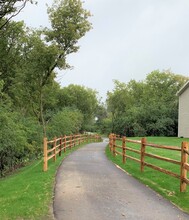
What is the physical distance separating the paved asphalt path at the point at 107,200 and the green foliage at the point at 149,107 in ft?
110

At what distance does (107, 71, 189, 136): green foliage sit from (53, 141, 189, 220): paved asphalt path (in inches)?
1317

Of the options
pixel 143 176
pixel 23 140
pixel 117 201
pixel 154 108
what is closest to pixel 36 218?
pixel 117 201

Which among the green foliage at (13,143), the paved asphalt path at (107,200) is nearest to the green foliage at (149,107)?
the green foliage at (13,143)

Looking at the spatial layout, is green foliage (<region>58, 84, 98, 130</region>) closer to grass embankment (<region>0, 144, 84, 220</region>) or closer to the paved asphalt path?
the paved asphalt path

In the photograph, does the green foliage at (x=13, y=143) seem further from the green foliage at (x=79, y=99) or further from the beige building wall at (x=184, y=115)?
the green foliage at (x=79, y=99)

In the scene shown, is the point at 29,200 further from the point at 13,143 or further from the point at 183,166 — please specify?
the point at 13,143

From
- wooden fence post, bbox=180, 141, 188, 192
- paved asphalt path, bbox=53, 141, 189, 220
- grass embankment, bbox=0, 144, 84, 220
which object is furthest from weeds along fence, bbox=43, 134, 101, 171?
wooden fence post, bbox=180, 141, 188, 192

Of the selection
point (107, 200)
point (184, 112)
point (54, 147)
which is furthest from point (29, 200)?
point (184, 112)

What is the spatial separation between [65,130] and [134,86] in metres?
49.7

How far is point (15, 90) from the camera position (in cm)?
2595

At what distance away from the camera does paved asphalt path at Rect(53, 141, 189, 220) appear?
20.5 feet

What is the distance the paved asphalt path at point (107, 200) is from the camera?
625 centimetres

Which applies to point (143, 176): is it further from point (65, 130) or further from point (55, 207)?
point (65, 130)

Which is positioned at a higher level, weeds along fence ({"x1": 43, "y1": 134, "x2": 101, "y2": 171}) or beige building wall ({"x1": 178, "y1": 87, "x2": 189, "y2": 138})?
beige building wall ({"x1": 178, "y1": 87, "x2": 189, "y2": 138})
